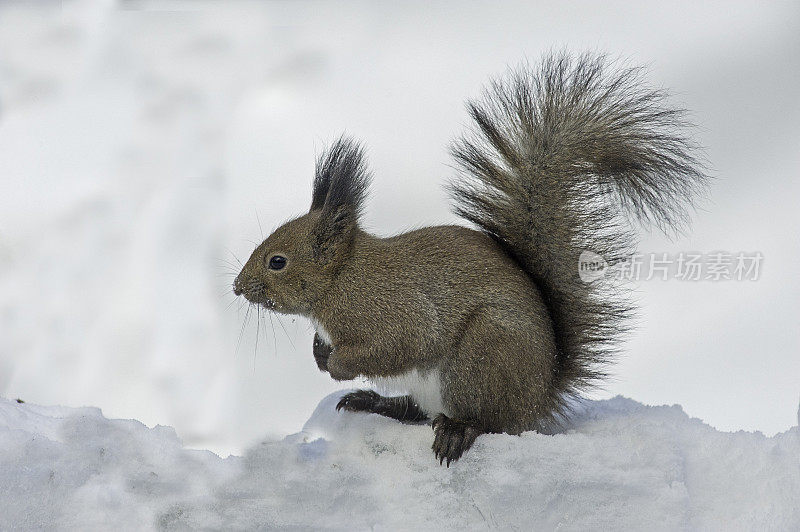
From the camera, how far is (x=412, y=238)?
2477mm

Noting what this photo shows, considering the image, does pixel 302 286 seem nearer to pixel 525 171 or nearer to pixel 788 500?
pixel 525 171

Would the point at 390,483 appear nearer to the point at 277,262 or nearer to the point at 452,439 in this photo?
the point at 452,439

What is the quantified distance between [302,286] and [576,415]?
914 millimetres

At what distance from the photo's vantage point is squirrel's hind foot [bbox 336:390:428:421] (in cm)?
262

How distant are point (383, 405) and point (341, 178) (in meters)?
0.71

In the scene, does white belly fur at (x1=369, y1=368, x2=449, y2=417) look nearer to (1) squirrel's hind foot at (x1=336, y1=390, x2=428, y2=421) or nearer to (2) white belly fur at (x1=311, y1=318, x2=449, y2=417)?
(2) white belly fur at (x1=311, y1=318, x2=449, y2=417)

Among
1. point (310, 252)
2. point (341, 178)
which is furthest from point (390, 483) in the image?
point (341, 178)

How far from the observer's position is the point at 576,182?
245 cm

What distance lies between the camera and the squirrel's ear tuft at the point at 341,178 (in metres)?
2.42

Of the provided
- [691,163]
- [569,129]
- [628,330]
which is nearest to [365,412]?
[628,330]

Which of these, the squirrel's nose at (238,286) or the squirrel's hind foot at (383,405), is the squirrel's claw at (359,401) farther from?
the squirrel's nose at (238,286)

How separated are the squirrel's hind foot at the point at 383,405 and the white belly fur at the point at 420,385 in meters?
0.25

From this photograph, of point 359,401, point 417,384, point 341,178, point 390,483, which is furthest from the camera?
point 359,401

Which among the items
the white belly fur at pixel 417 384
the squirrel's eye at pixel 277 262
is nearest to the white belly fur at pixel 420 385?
the white belly fur at pixel 417 384
